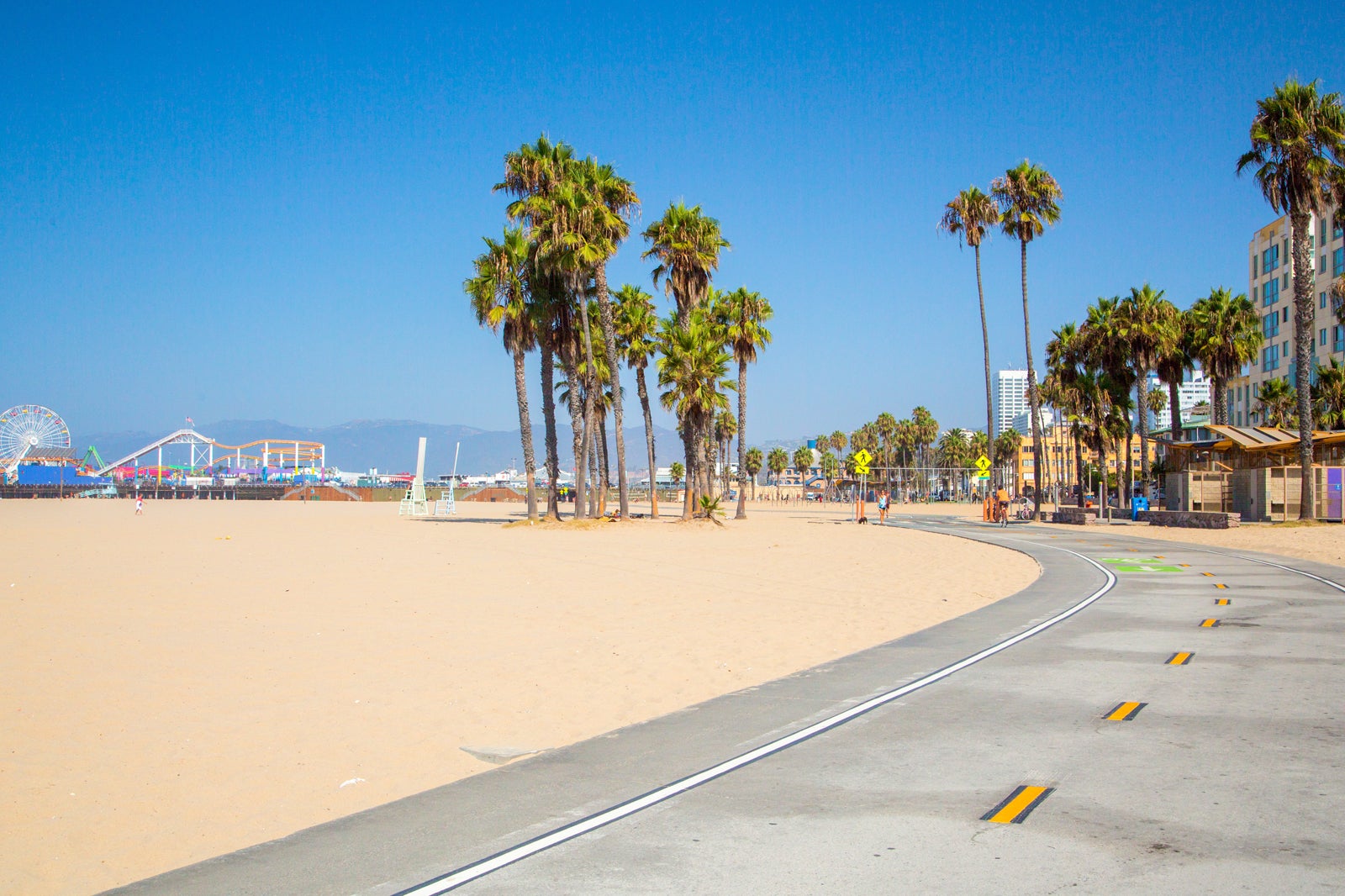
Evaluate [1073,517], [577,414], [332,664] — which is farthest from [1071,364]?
[332,664]

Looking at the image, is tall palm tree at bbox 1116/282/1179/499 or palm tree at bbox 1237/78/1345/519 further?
tall palm tree at bbox 1116/282/1179/499

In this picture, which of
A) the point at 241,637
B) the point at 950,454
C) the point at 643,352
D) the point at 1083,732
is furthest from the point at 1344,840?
the point at 950,454

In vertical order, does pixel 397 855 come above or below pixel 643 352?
below

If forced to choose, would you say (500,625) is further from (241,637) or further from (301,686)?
(301,686)

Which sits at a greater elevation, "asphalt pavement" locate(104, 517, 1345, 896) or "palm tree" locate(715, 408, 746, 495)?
"palm tree" locate(715, 408, 746, 495)

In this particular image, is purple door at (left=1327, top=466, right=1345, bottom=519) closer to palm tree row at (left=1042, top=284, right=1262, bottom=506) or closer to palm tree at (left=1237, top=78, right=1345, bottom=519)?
palm tree at (left=1237, top=78, right=1345, bottom=519)

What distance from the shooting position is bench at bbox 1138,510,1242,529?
136ft

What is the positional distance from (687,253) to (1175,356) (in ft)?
94.9

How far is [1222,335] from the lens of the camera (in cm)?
5600

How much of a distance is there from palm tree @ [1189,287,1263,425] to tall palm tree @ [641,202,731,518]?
29.6 metres

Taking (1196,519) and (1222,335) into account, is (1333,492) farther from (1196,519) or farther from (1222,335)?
(1222,335)

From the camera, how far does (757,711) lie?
8.88 meters

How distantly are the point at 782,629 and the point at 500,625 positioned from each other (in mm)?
4115

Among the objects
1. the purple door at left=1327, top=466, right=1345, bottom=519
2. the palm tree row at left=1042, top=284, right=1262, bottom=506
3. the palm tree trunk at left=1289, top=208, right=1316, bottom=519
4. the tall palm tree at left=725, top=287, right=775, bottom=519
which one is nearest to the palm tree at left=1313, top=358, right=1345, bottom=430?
the palm tree row at left=1042, top=284, right=1262, bottom=506
